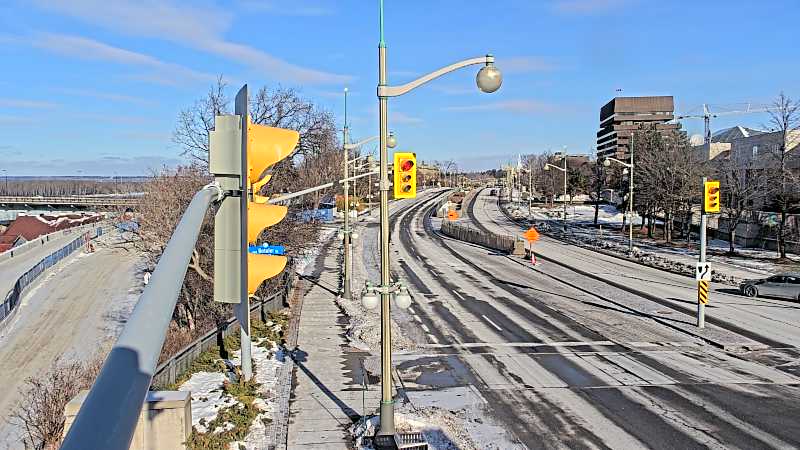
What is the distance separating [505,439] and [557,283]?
25.0 metres

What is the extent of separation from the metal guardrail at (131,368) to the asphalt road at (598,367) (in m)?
13.1

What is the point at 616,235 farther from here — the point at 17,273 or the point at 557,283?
the point at 17,273

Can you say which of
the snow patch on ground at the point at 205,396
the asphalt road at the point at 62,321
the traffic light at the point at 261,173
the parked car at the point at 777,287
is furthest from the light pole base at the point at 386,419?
the parked car at the point at 777,287

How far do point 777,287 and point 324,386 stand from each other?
2520cm

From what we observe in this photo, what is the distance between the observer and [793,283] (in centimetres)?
3297

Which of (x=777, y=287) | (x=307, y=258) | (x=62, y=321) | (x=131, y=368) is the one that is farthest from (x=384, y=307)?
(x=307, y=258)

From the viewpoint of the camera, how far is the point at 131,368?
2125mm

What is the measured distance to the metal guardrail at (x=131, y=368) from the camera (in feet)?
5.90

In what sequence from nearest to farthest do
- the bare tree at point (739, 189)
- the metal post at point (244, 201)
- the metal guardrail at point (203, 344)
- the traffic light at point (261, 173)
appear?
1. the metal post at point (244, 201)
2. the traffic light at point (261, 173)
3. the metal guardrail at point (203, 344)
4. the bare tree at point (739, 189)

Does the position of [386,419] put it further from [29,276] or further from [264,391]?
[29,276]

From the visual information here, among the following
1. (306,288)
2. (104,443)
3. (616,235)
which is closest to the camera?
(104,443)

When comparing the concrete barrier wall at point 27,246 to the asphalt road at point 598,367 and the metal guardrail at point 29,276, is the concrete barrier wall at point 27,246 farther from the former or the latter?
the asphalt road at point 598,367

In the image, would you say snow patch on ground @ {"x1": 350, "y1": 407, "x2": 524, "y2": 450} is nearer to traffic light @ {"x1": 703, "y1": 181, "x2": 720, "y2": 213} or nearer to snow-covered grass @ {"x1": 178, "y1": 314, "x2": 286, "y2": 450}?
snow-covered grass @ {"x1": 178, "y1": 314, "x2": 286, "y2": 450}

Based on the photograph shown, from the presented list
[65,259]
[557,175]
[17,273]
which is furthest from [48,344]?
[557,175]
